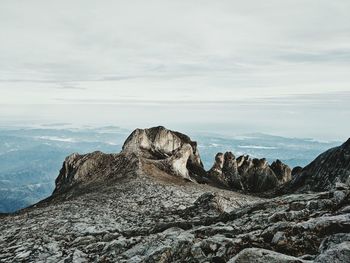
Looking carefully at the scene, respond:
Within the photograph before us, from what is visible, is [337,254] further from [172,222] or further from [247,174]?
[247,174]

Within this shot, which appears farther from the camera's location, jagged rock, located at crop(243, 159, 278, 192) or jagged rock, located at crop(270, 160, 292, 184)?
jagged rock, located at crop(270, 160, 292, 184)

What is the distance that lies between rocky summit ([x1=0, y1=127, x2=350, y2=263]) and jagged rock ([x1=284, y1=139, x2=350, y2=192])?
0.17m

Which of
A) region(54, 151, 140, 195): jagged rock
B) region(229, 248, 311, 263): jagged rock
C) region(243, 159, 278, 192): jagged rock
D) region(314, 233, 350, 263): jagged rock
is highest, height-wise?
region(314, 233, 350, 263): jagged rock

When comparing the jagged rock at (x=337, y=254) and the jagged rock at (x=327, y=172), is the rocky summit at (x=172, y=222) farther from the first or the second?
the jagged rock at (x=327, y=172)

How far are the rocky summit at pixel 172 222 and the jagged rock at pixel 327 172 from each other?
171 mm

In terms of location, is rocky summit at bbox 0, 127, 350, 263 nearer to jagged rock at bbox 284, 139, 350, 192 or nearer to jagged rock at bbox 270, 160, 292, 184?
jagged rock at bbox 284, 139, 350, 192

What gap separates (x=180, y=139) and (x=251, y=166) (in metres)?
16.9

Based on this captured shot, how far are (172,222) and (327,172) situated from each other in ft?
104

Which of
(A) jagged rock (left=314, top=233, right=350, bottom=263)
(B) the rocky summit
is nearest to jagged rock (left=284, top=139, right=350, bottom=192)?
(B) the rocky summit

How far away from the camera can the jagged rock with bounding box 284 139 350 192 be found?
4729cm

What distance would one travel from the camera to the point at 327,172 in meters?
51.2

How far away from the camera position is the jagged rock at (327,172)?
47287mm

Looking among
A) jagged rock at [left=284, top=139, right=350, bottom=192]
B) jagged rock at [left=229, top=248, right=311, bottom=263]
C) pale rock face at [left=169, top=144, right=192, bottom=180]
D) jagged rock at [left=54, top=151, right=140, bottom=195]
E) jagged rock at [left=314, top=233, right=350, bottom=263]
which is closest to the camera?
jagged rock at [left=314, top=233, right=350, bottom=263]

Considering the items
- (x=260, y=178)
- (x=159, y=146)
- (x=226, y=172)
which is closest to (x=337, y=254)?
(x=159, y=146)
